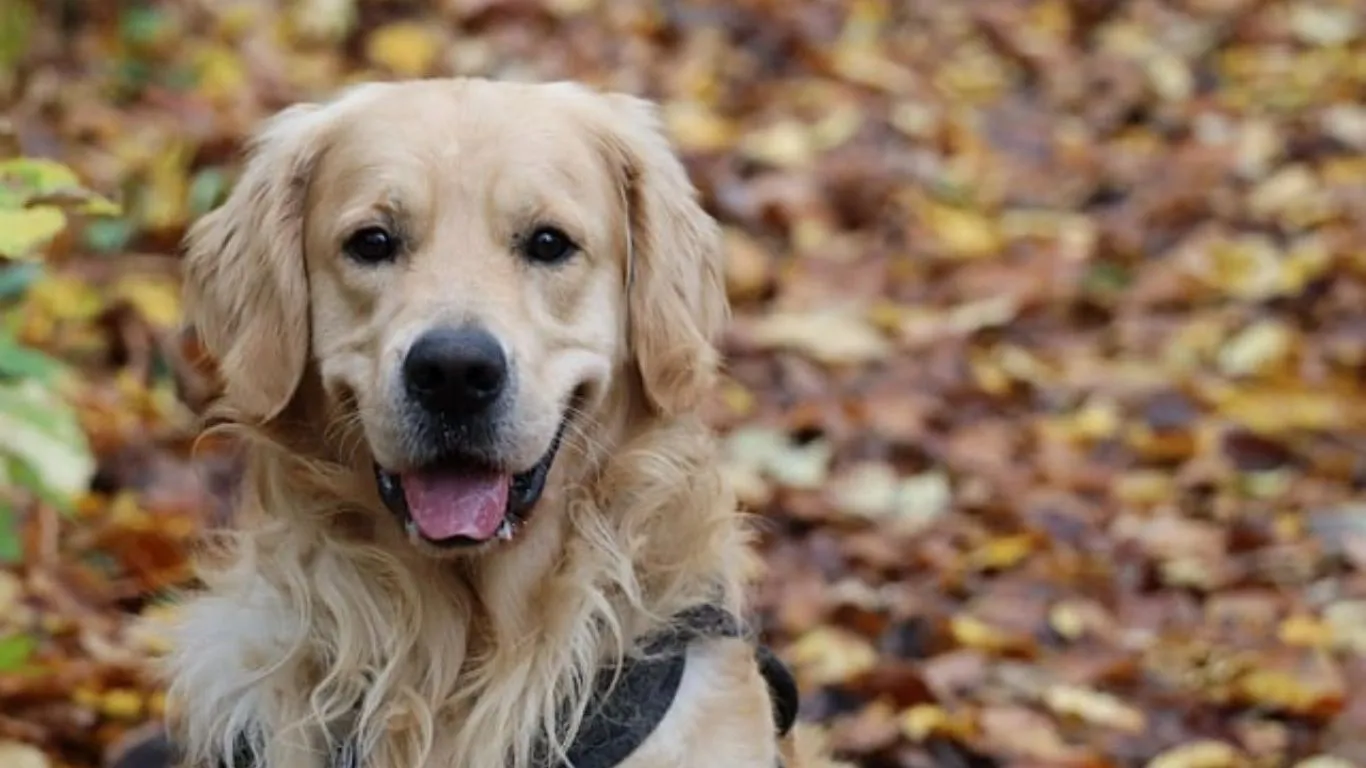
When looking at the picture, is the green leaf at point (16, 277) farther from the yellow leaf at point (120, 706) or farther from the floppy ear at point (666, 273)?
the floppy ear at point (666, 273)

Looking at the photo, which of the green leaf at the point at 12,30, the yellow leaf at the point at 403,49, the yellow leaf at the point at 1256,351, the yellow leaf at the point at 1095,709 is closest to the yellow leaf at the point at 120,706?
the yellow leaf at the point at 1095,709

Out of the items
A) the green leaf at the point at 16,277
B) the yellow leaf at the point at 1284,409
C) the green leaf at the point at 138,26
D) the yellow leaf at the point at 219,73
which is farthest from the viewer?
the green leaf at the point at 138,26

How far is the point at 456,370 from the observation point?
11.3 feet

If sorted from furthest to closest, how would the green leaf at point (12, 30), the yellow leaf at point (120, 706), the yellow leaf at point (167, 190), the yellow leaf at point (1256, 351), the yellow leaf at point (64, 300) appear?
the green leaf at point (12, 30) < the yellow leaf at point (1256, 351) < the yellow leaf at point (167, 190) < the yellow leaf at point (64, 300) < the yellow leaf at point (120, 706)

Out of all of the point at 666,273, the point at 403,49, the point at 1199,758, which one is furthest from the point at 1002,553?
the point at 403,49

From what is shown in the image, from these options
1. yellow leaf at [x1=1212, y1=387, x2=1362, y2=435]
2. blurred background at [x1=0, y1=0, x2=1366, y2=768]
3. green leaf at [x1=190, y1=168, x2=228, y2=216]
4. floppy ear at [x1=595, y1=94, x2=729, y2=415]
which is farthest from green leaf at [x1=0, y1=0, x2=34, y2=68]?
yellow leaf at [x1=1212, y1=387, x2=1362, y2=435]

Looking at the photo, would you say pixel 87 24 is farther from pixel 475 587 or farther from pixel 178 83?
pixel 475 587

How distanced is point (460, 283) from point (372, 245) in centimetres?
22

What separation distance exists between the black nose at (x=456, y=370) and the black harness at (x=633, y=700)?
1.89 feet

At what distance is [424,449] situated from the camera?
351 cm

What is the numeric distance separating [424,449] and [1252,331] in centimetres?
454

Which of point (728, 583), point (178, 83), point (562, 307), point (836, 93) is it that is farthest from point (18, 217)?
point (836, 93)

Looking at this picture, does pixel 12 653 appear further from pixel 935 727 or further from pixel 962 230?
pixel 962 230

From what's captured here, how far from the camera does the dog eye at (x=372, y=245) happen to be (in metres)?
3.68
